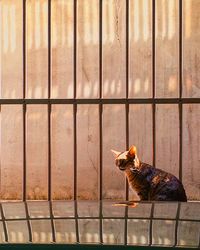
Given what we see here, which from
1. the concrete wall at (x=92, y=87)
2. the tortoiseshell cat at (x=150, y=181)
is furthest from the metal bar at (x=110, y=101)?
the tortoiseshell cat at (x=150, y=181)

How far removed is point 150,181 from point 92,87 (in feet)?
4.68

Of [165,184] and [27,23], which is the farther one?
[27,23]

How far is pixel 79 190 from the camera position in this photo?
6.86 metres

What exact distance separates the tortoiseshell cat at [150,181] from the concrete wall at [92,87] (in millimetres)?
553

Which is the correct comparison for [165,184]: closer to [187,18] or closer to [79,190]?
[79,190]

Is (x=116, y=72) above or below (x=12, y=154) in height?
above

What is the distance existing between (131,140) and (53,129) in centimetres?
83

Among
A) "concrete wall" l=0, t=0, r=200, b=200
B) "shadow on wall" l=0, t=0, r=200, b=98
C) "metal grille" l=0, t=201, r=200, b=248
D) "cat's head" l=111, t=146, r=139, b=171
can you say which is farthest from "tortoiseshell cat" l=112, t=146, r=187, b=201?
"metal grille" l=0, t=201, r=200, b=248

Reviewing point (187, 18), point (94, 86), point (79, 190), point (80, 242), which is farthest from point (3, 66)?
point (80, 242)

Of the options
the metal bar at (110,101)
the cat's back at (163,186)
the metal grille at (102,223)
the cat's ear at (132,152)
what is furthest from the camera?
the metal bar at (110,101)

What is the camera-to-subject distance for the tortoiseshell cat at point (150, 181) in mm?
5514

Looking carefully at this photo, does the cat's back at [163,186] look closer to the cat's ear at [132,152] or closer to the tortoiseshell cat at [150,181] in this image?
the tortoiseshell cat at [150,181]

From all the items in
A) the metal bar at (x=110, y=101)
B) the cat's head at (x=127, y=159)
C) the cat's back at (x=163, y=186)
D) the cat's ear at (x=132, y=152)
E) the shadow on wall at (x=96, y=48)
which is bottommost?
the cat's back at (x=163, y=186)

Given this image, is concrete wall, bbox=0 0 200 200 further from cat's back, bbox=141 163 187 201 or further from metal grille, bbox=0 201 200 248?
metal grille, bbox=0 201 200 248
